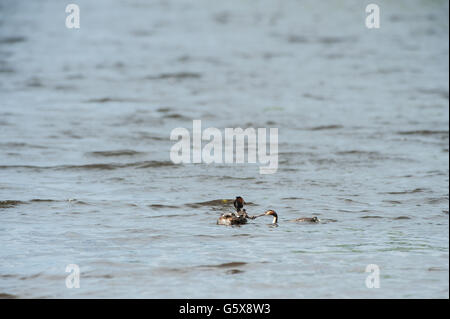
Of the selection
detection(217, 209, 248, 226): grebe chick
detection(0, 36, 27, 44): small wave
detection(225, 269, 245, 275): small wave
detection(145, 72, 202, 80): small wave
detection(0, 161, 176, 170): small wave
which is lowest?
detection(225, 269, 245, 275): small wave

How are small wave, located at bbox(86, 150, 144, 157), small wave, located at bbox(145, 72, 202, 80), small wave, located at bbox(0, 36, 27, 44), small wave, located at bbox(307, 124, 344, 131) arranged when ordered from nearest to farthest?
small wave, located at bbox(86, 150, 144, 157) → small wave, located at bbox(307, 124, 344, 131) → small wave, located at bbox(145, 72, 202, 80) → small wave, located at bbox(0, 36, 27, 44)

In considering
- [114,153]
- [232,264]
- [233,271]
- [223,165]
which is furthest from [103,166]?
[233,271]

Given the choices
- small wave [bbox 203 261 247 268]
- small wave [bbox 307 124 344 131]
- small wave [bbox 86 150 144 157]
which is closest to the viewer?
small wave [bbox 203 261 247 268]

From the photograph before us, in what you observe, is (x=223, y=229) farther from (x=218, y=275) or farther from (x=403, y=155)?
(x=403, y=155)

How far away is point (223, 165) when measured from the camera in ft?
29.5

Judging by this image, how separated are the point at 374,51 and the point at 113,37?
21.7 feet

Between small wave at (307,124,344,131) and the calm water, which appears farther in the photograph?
small wave at (307,124,344,131)

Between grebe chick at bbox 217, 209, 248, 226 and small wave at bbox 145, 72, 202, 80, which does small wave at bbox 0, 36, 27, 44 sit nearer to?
small wave at bbox 145, 72, 202, 80

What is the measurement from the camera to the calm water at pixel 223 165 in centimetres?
534

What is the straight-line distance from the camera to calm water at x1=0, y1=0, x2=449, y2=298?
5340 mm

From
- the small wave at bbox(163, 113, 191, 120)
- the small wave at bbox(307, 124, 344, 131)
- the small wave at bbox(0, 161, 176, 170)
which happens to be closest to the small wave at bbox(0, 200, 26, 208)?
the small wave at bbox(0, 161, 176, 170)

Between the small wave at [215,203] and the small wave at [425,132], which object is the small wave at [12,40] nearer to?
the small wave at [425,132]

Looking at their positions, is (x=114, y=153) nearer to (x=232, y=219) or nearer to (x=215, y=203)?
(x=215, y=203)

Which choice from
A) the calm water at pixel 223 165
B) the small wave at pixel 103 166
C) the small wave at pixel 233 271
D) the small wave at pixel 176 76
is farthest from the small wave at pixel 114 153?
the small wave at pixel 176 76
